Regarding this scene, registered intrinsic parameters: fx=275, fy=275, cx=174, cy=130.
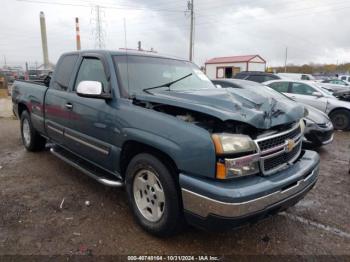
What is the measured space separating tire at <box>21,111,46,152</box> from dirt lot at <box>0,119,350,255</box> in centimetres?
108

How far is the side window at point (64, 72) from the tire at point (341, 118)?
798 centimetres

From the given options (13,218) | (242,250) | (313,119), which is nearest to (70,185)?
(13,218)

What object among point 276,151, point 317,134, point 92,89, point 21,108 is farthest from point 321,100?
point 21,108

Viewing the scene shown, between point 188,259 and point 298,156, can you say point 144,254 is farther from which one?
point 298,156

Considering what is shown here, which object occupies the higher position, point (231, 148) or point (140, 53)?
point (140, 53)

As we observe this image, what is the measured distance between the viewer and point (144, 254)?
254cm

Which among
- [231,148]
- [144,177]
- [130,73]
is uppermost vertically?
[130,73]

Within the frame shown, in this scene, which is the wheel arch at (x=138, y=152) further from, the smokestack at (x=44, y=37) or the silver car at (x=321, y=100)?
the smokestack at (x=44, y=37)

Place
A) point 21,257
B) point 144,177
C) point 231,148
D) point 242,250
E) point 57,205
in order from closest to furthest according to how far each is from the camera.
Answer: point 231,148
point 21,257
point 242,250
point 144,177
point 57,205

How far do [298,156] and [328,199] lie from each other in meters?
1.28

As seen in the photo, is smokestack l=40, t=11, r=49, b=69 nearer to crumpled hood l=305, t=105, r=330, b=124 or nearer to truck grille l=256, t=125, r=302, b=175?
crumpled hood l=305, t=105, r=330, b=124

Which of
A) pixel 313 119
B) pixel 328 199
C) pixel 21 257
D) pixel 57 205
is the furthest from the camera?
pixel 313 119

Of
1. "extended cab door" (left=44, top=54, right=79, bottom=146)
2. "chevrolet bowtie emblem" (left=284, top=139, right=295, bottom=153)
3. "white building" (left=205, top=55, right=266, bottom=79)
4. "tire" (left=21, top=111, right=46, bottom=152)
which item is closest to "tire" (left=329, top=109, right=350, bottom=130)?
"chevrolet bowtie emblem" (left=284, top=139, right=295, bottom=153)

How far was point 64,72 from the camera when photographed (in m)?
4.21
